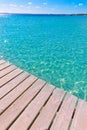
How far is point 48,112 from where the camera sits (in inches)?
159

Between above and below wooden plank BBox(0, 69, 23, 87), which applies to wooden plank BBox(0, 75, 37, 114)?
above

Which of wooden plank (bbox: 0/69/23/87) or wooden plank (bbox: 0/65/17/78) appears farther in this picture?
wooden plank (bbox: 0/65/17/78)

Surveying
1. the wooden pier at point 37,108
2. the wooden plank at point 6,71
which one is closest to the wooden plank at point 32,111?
the wooden pier at point 37,108

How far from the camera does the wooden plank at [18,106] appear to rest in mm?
3600

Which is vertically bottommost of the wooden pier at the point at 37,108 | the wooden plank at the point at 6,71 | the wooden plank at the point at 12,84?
the wooden plank at the point at 6,71

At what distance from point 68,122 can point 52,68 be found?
740cm

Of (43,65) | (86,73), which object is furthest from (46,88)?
(43,65)

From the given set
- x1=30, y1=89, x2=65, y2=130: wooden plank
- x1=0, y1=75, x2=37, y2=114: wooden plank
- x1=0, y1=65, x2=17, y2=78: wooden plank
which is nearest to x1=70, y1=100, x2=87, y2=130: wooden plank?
x1=30, y1=89, x2=65, y2=130: wooden plank

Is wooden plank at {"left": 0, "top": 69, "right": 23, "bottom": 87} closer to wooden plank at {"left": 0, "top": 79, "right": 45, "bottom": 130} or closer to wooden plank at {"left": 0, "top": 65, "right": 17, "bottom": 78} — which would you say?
wooden plank at {"left": 0, "top": 65, "right": 17, "bottom": 78}

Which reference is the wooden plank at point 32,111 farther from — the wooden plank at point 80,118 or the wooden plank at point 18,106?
the wooden plank at point 80,118

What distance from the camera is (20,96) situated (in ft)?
15.3

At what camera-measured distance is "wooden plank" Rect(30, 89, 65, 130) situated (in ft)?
11.7

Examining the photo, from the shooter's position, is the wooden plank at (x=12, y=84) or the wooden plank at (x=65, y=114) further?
the wooden plank at (x=12, y=84)

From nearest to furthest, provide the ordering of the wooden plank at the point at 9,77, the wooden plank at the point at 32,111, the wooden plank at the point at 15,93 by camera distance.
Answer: the wooden plank at the point at 32,111
the wooden plank at the point at 15,93
the wooden plank at the point at 9,77
